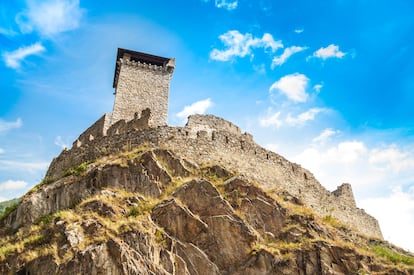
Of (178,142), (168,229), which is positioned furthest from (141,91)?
(168,229)

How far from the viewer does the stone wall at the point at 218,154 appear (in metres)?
21.4

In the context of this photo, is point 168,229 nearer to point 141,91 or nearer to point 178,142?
point 178,142

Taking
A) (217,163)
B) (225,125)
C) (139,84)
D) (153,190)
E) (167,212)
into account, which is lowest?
(167,212)

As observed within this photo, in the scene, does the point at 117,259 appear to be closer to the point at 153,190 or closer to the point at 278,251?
the point at 153,190

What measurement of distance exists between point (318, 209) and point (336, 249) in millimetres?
9118

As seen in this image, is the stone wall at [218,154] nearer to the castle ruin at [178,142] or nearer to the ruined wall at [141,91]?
the castle ruin at [178,142]

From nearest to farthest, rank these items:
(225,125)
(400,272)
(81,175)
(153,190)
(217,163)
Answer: (400,272) < (153,190) < (81,175) < (217,163) < (225,125)

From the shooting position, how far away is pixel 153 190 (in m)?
18.0

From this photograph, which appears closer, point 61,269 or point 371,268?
point 61,269

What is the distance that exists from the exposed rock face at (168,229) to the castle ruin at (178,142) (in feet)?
5.48

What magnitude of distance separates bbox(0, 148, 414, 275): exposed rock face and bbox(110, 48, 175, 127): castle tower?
869 cm

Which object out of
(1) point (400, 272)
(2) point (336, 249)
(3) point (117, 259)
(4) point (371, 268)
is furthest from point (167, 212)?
(1) point (400, 272)

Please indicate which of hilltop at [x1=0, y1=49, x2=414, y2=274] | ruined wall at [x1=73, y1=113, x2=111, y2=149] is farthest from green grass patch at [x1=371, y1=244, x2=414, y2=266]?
ruined wall at [x1=73, y1=113, x2=111, y2=149]

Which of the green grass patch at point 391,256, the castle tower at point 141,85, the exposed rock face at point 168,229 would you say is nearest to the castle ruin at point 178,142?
the castle tower at point 141,85
